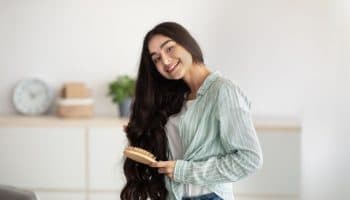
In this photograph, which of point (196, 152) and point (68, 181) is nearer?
point (196, 152)

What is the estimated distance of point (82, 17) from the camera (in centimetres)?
357

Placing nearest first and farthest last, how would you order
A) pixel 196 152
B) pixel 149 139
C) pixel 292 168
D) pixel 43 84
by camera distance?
pixel 196 152
pixel 149 139
pixel 292 168
pixel 43 84

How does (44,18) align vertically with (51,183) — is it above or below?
above

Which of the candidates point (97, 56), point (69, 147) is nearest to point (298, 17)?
point (97, 56)

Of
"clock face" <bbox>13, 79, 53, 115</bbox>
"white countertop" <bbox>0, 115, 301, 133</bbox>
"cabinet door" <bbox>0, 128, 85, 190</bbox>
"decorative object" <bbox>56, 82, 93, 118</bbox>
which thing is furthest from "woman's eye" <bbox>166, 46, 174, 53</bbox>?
"clock face" <bbox>13, 79, 53, 115</bbox>

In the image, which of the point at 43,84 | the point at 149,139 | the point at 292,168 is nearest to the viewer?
the point at 149,139

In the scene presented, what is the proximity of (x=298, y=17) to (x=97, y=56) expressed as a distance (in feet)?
4.34

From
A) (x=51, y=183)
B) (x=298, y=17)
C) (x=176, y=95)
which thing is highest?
(x=298, y=17)

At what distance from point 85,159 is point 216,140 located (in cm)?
171

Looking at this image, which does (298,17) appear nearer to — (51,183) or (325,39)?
(325,39)

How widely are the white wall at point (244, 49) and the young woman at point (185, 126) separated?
157 cm

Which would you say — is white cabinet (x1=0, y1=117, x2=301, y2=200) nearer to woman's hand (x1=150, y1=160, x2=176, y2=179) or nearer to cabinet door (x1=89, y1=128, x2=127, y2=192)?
cabinet door (x1=89, y1=128, x2=127, y2=192)

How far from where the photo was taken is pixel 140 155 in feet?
5.98

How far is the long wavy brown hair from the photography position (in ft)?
6.27
